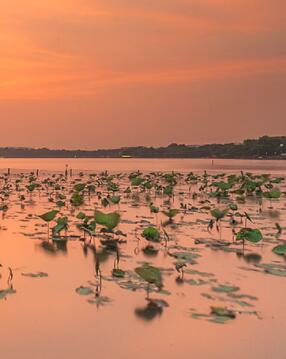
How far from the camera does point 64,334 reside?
3.88 metres

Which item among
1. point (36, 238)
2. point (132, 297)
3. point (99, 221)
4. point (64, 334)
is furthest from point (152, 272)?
point (36, 238)

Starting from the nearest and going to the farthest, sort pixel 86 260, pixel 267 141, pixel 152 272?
pixel 152 272 → pixel 86 260 → pixel 267 141

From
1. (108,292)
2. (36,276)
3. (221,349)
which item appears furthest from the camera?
(36,276)

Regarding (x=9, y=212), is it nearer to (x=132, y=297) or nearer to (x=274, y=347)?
(x=132, y=297)

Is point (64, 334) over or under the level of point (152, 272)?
under

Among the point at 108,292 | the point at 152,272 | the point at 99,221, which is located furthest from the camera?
the point at 99,221

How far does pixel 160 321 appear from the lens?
420cm

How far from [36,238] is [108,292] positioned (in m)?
3.50

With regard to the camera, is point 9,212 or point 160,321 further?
point 9,212

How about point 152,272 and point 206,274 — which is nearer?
point 152,272

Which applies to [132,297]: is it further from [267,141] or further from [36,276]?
[267,141]

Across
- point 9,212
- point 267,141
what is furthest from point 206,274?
point 267,141

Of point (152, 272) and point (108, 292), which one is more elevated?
point (152, 272)

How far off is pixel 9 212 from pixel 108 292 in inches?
297
